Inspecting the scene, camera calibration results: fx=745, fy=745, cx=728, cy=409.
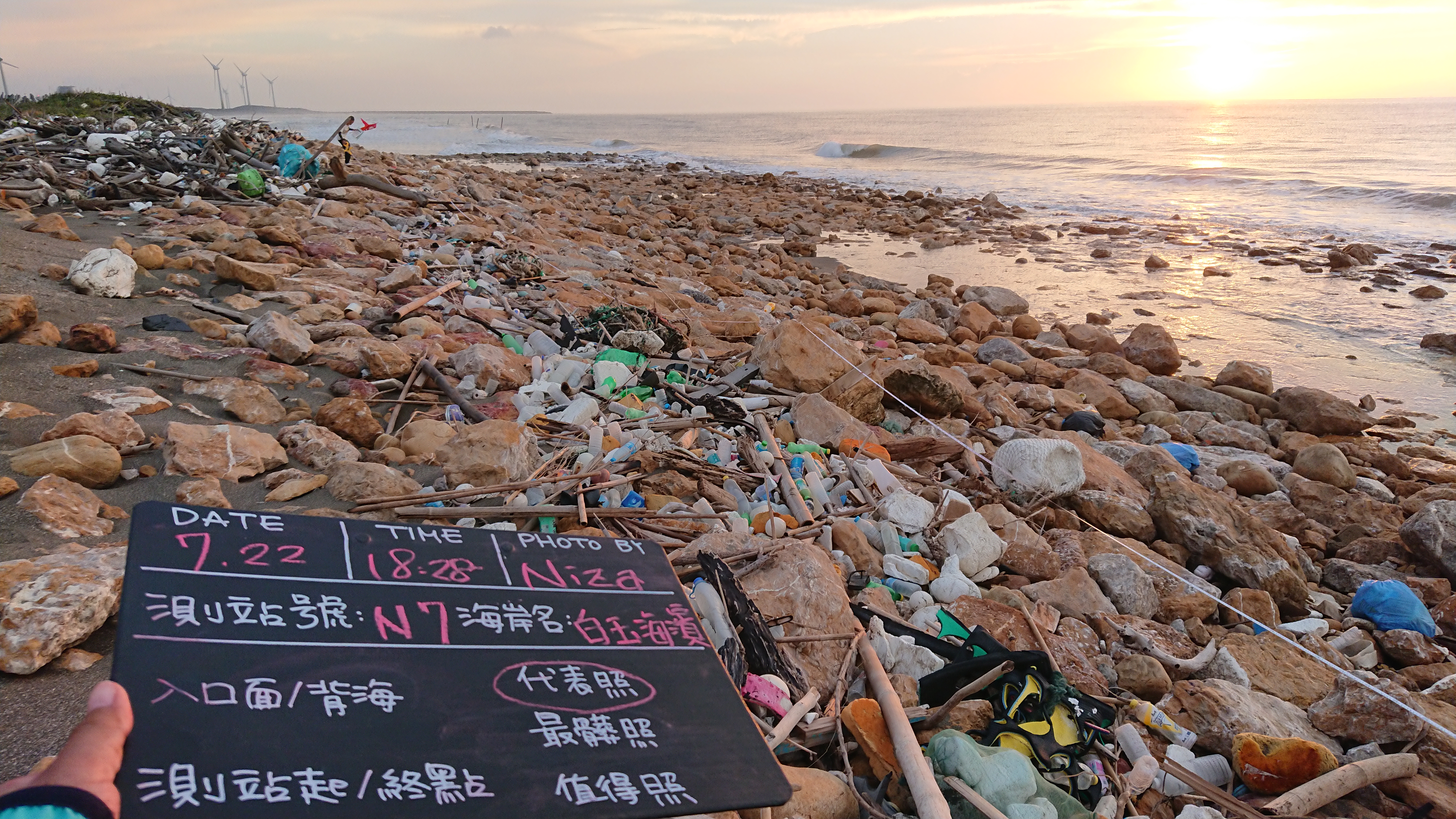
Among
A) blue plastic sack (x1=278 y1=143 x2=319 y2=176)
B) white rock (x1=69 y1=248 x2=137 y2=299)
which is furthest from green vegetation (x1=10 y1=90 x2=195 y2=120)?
white rock (x1=69 y1=248 x2=137 y2=299)

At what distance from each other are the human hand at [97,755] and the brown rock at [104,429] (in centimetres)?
247

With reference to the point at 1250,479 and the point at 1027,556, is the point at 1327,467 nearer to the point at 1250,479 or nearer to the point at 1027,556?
the point at 1250,479

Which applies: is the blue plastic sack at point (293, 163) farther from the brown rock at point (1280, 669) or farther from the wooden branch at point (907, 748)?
the brown rock at point (1280, 669)

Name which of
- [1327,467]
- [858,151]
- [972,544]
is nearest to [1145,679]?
[972,544]

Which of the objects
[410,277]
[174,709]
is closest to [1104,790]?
[174,709]

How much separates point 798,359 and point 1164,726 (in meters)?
3.15

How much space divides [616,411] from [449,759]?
3166 mm

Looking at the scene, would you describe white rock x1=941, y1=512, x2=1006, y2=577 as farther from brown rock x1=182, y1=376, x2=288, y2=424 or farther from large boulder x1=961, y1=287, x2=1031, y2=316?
large boulder x1=961, y1=287, x2=1031, y2=316

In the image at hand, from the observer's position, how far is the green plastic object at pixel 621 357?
16.8 feet

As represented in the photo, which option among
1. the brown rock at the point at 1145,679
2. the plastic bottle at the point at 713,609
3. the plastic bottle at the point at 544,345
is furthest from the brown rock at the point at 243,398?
the brown rock at the point at 1145,679

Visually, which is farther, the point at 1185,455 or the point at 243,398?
the point at 1185,455

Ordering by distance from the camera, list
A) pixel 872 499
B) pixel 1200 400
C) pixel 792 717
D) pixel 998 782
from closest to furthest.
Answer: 1. pixel 998 782
2. pixel 792 717
3. pixel 872 499
4. pixel 1200 400

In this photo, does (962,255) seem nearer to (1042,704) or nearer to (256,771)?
(1042,704)

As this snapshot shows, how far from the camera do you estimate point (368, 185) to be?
10.8 m
